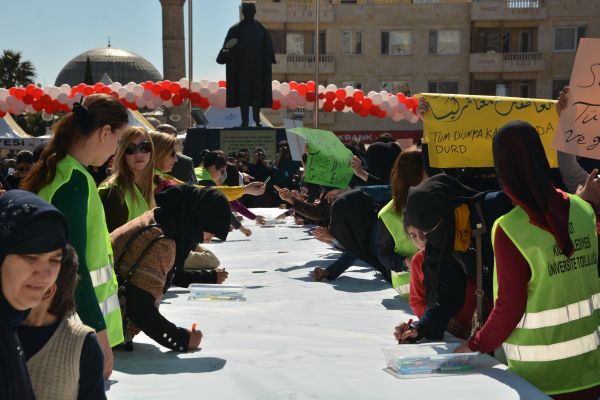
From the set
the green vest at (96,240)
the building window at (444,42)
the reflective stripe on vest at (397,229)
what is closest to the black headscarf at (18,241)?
the green vest at (96,240)

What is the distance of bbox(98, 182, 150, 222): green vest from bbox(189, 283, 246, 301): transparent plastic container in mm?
916

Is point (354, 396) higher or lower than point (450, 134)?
lower

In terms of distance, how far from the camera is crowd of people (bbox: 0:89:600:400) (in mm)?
2223

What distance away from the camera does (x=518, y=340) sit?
3412 mm

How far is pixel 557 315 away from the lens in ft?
10.9

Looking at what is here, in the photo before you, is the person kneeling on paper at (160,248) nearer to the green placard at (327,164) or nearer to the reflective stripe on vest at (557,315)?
the reflective stripe on vest at (557,315)

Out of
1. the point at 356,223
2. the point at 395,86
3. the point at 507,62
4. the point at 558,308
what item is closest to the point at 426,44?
the point at 395,86

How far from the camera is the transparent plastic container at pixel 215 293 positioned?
5621 mm

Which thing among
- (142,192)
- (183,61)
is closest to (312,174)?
(142,192)

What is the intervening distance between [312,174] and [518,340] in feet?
14.8

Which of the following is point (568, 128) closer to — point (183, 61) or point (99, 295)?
point (99, 295)

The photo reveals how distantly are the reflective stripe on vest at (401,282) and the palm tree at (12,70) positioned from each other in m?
61.0

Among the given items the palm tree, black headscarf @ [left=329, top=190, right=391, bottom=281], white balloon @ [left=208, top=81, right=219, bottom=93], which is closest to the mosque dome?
the palm tree

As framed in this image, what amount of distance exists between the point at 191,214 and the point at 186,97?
46.3 ft
